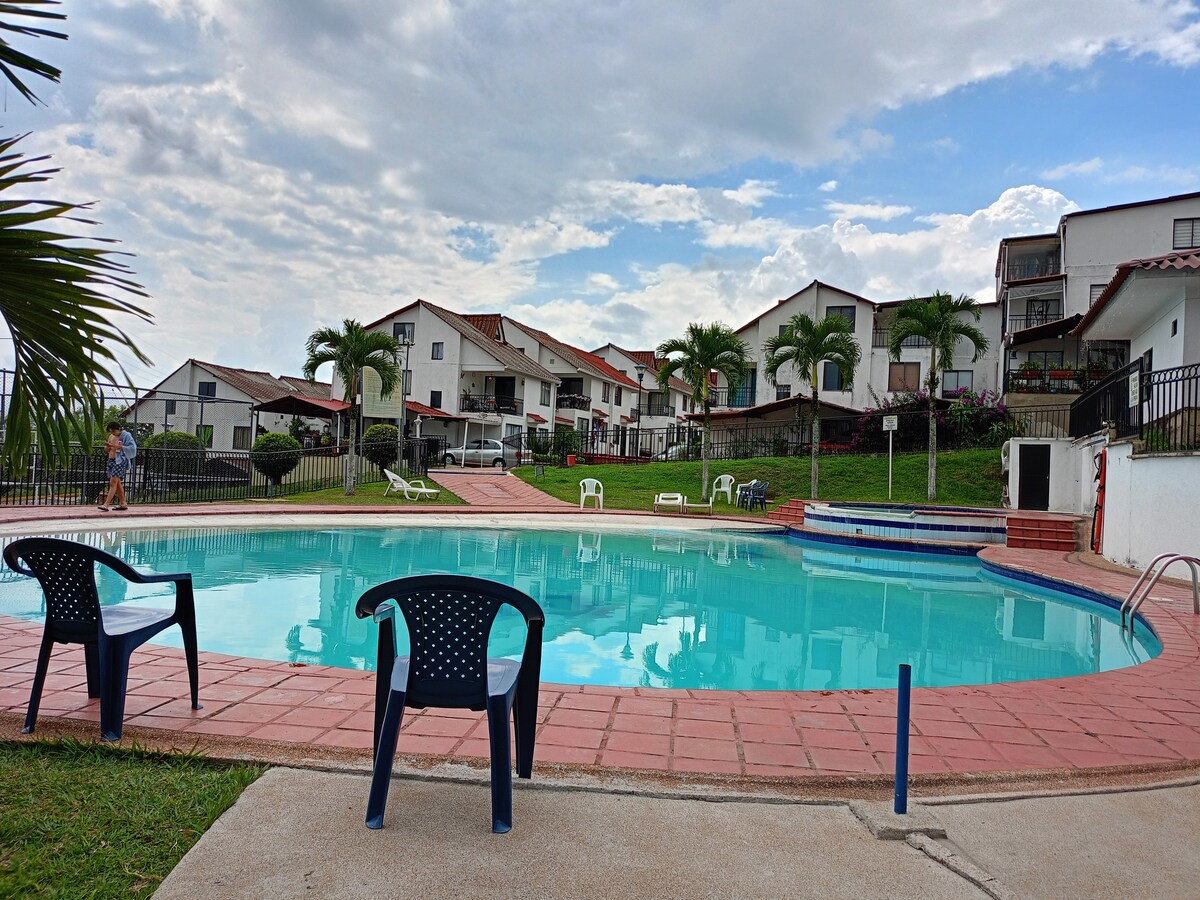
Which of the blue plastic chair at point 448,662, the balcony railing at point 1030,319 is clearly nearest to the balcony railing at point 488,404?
the balcony railing at point 1030,319

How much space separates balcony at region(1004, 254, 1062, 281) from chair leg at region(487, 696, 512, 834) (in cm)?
3978

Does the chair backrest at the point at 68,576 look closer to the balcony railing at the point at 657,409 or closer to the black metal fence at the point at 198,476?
the black metal fence at the point at 198,476

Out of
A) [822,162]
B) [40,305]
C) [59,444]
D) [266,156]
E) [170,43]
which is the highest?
[822,162]

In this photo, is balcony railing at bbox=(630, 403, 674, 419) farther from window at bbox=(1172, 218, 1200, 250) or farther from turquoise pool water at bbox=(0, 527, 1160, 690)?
turquoise pool water at bbox=(0, 527, 1160, 690)

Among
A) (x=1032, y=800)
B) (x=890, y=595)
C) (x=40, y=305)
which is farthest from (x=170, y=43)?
(x=890, y=595)

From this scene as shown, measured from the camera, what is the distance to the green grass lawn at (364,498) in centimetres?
2092

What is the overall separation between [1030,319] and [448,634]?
38170 mm

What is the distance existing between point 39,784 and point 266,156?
13578mm

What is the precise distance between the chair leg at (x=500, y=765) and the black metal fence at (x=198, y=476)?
50.6 ft

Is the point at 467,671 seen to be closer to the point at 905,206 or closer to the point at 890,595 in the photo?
the point at 890,595

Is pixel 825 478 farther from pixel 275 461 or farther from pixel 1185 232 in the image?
pixel 1185 232

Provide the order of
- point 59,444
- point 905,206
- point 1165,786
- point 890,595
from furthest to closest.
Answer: point 905,206
point 890,595
point 1165,786
point 59,444

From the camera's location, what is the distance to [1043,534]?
15375 millimetres

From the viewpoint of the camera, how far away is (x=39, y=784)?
305cm
